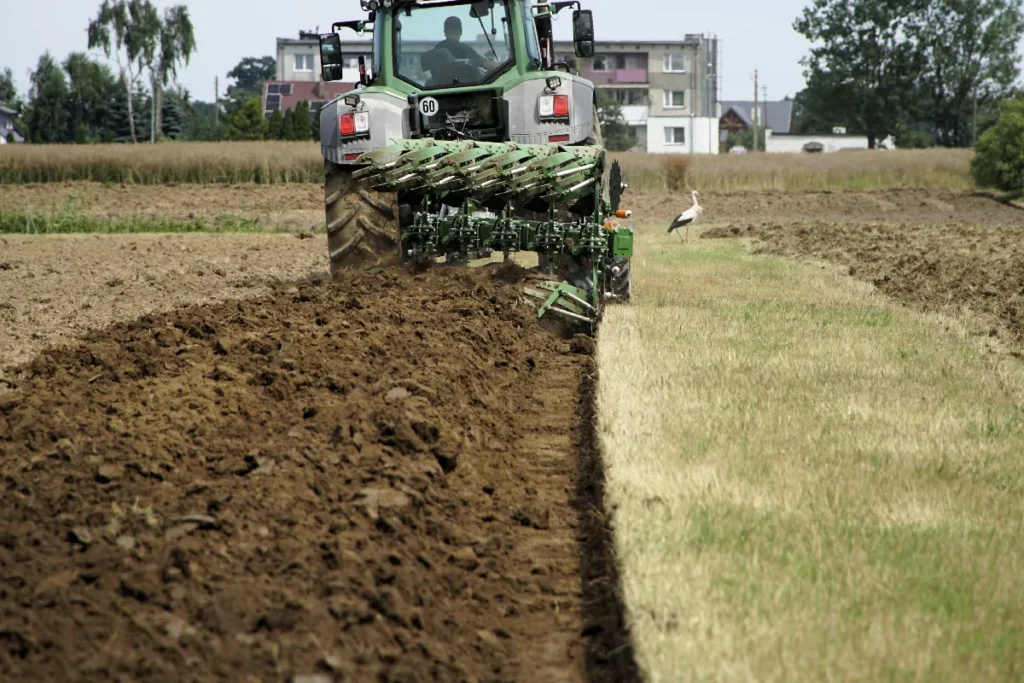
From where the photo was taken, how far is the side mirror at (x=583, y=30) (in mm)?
10094

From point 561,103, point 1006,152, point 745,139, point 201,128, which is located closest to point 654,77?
point 745,139

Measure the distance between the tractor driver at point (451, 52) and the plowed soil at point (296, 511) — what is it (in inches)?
148

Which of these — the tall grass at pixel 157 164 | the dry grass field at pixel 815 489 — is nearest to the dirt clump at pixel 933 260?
the dry grass field at pixel 815 489

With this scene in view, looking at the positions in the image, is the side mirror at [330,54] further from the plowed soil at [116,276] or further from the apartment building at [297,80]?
the apartment building at [297,80]

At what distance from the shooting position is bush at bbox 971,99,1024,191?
104 feet

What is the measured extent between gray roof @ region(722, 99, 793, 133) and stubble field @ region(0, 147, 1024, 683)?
3512 inches

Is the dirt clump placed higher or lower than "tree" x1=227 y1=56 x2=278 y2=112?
lower

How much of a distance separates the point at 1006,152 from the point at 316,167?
59.2 ft

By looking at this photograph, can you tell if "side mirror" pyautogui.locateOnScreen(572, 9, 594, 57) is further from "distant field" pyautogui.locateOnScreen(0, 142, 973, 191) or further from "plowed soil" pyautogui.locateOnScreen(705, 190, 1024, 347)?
"distant field" pyautogui.locateOnScreen(0, 142, 973, 191)

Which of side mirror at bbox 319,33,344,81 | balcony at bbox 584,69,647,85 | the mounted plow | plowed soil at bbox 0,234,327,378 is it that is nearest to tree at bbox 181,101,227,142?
balcony at bbox 584,69,647,85

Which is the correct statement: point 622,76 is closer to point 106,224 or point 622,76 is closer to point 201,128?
point 201,128

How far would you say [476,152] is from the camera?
909 centimetres

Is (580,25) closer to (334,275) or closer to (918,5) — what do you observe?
(334,275)

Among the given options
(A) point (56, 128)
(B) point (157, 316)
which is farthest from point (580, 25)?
(A) point (56, 128)
